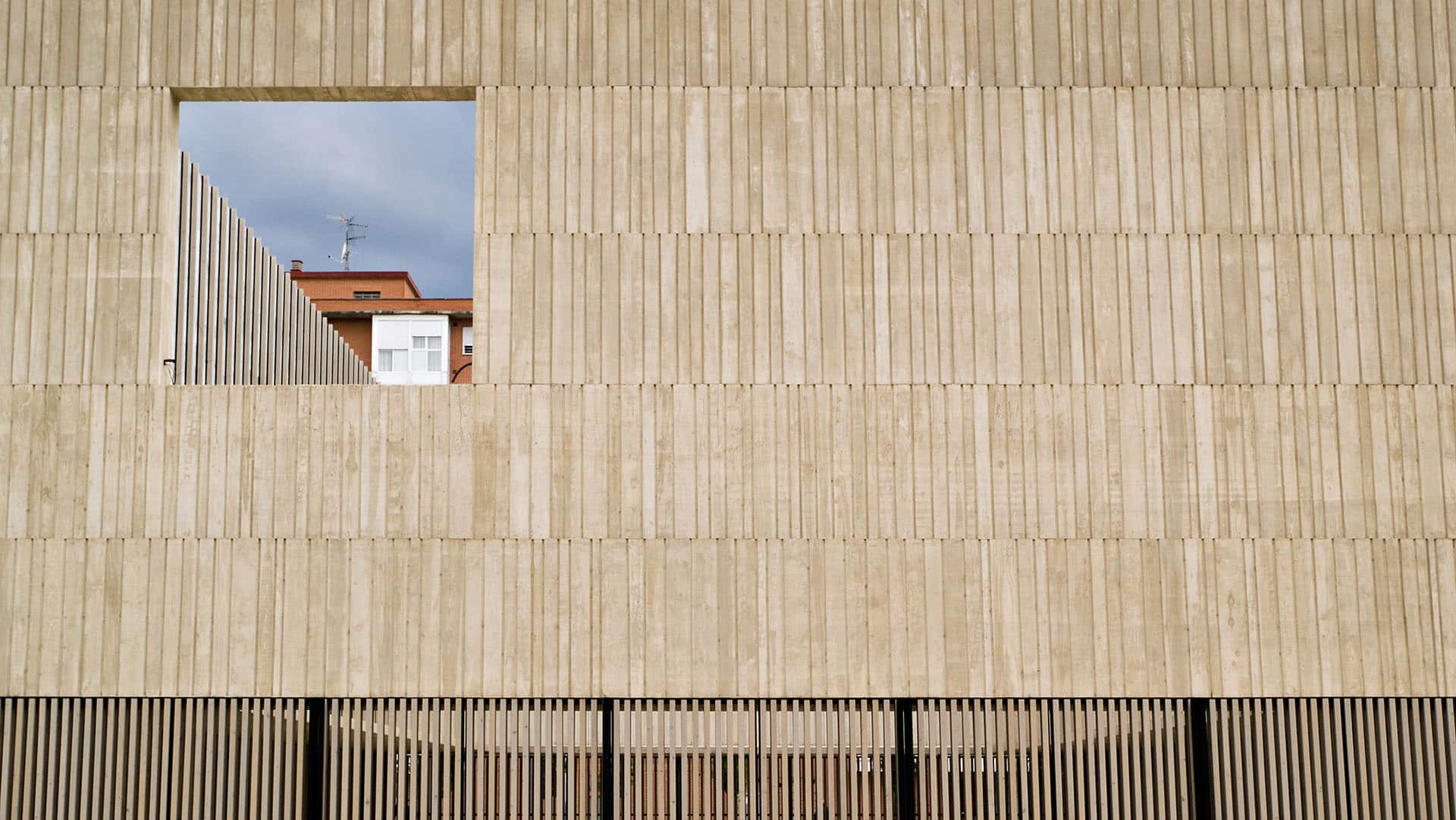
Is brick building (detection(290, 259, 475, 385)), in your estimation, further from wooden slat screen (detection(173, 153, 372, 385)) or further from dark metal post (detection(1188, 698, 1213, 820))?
dark metal post (detection(1188, 698, 1213, 820))

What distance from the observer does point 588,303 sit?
8281 millimetres

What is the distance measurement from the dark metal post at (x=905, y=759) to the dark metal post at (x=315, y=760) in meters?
4.25

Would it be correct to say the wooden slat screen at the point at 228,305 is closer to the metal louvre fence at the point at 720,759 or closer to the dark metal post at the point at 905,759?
the metal louvre fence at the point at 720,759

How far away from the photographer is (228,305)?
890 centimetres

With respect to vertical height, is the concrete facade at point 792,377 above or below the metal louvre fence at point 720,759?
above

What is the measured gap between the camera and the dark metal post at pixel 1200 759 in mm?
7996

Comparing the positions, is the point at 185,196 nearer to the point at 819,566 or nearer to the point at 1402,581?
the point at 819,566

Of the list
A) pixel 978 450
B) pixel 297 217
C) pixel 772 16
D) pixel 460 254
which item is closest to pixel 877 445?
pixel 978 450

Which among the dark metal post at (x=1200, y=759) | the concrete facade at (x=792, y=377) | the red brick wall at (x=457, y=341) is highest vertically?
the red brick wall at (x=457, y=341)

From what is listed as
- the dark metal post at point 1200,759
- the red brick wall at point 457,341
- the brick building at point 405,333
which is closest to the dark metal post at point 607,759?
the dark metal post at point 1200,759

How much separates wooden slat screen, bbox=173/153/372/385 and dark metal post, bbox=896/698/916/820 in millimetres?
5944

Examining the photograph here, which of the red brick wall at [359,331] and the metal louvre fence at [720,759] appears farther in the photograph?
the red brick wall at [359,331]

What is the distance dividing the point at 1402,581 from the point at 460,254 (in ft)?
261

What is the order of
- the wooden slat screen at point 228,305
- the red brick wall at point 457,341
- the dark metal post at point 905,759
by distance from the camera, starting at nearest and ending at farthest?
the dark metal post at point 905,759
the wooden slat screen at point 228,305
the red brick wall at point 457,341
